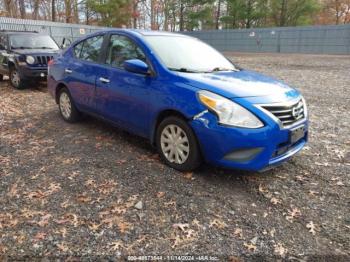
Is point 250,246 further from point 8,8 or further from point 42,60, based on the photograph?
point 8,8

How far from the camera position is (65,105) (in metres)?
5.52

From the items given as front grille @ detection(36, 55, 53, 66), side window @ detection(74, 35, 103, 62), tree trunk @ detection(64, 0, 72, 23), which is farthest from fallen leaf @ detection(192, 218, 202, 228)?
tree trunk @ detection(64, 0, 72, 23)

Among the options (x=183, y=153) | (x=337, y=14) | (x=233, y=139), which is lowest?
(x=183, y=153)

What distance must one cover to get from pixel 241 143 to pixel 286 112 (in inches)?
25.7

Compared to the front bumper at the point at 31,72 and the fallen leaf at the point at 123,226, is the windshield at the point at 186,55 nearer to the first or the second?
the fallen leaf at the point at 123,226

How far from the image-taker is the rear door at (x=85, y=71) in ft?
15.1

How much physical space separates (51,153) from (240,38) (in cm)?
3110

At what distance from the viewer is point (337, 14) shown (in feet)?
133

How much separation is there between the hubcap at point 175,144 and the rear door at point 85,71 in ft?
5.08

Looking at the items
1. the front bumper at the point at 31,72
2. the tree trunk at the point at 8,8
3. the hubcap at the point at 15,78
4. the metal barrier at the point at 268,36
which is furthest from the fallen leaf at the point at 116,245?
the tree trunk at the point at 8,8

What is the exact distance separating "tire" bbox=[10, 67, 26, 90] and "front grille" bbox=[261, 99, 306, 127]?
7952 mm

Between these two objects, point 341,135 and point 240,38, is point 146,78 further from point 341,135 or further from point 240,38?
point 240,38

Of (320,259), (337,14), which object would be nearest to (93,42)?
(320,259)

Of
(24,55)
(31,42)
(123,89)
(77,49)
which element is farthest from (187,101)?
(31,42)
